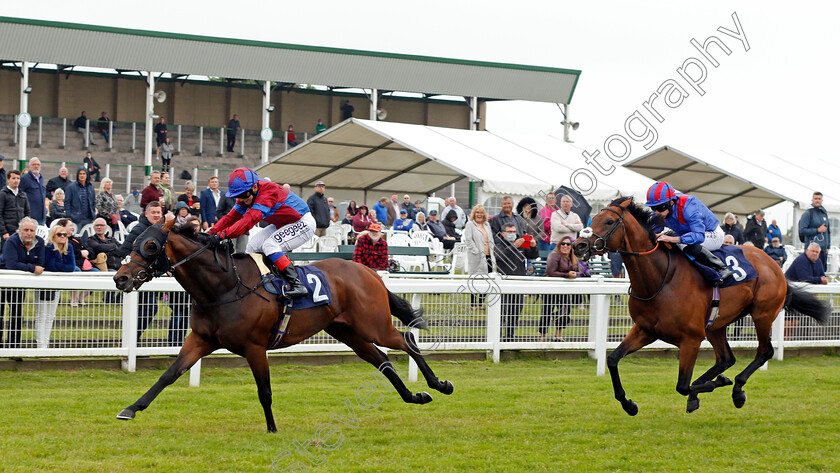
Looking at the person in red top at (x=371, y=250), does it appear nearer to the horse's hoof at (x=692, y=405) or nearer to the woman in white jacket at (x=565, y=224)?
A: the woman in white jacket at (x=565, y=224)

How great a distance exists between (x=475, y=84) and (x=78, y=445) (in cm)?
2588

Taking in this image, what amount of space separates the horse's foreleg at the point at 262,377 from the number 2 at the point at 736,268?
3704 mm

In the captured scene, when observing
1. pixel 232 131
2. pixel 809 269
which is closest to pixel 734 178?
pixel 809 269

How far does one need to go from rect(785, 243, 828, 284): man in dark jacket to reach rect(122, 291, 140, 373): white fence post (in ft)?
26.5

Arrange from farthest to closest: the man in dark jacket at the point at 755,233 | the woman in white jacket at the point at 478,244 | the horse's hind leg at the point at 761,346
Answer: the man in dark jacket at the point at 755,233
the woman in white jacket at the point at 478,244
the horse's hind leg at the point at 761,346

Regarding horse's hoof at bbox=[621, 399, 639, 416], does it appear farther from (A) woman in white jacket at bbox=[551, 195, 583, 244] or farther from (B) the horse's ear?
(A) woman in white jacket at bbox=[551, 195, 583, 244]

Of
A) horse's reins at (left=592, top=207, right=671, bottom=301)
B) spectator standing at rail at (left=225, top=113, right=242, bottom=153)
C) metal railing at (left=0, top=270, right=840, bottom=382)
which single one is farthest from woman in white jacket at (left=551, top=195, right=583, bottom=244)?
spectator standing at rail at (left=225, top=113, right=242, bottom=153)

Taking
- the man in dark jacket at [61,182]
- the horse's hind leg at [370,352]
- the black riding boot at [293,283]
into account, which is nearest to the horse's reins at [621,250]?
the horse's hind leg at [370,352]

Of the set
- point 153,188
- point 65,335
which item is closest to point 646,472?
point 65,335

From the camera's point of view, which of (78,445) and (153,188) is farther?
(153,188)

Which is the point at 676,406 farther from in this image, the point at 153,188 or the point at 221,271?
the point at 153,188

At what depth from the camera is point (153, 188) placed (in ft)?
39.6

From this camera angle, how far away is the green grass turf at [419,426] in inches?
217

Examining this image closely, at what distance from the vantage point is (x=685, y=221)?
24.3 feet
